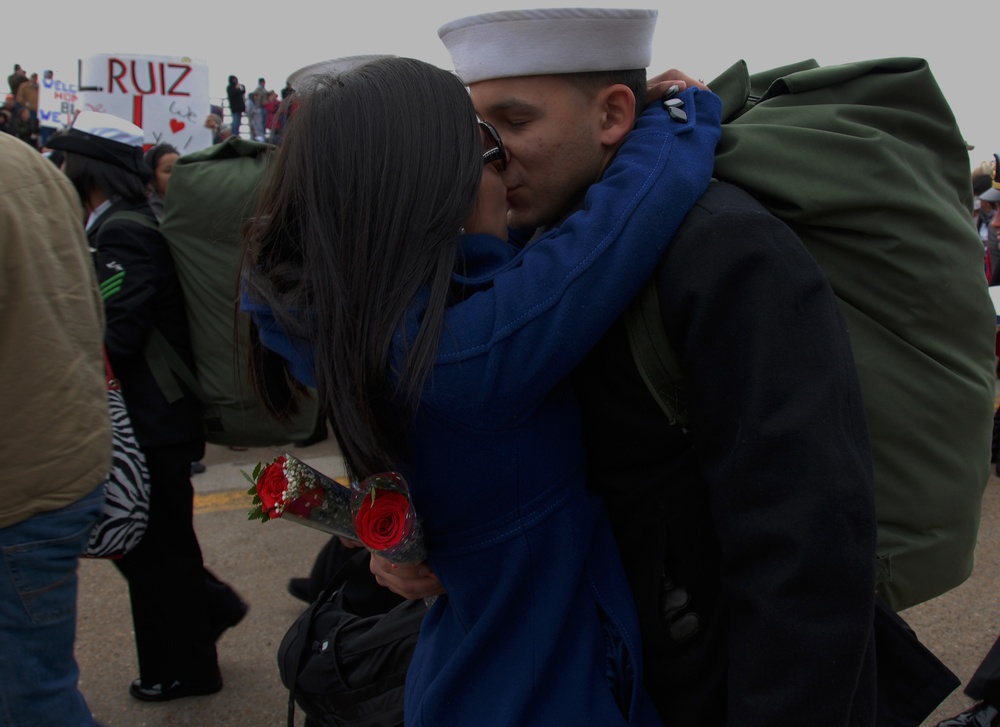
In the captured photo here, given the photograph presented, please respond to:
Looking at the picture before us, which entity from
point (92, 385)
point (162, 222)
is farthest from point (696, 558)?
point (162, 222)

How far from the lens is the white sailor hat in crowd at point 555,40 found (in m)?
1.32

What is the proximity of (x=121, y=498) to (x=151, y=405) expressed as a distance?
0.55 metres

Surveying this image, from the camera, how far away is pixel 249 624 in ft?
12.8

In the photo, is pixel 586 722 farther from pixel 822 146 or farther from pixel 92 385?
pixel 92 385

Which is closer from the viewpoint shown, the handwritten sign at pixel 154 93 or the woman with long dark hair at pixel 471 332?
the woman with long dark hair at pixel 471 332

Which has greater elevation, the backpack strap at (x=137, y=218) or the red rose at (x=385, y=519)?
the red rose at (x=385, y=519)

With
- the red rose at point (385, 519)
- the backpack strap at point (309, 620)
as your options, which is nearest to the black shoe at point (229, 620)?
the backpack strap at point (309, 620)

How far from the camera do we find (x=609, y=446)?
132cm

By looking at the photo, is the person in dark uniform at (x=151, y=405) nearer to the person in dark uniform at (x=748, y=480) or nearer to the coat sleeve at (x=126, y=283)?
the coat sleeve at (x=126, y=283)

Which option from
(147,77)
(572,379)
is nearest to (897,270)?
(572,379)

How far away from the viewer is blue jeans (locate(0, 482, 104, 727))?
195cm

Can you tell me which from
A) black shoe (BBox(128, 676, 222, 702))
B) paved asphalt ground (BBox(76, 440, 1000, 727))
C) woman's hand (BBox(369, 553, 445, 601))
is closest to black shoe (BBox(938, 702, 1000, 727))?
paved asphalt ground (BBox(76, 440, 1000, 727))

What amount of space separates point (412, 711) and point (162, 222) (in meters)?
2.26

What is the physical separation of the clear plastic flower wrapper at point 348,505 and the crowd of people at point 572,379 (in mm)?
38
